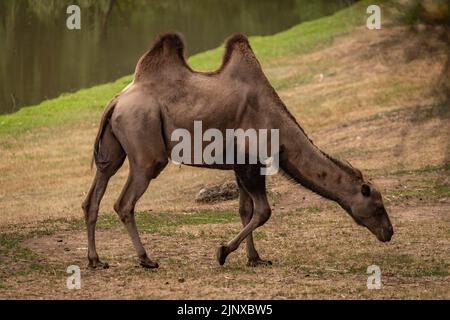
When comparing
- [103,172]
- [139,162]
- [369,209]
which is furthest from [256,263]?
[103,172]

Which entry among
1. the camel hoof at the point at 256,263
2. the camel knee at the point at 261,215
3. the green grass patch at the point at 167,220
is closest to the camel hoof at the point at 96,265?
the camel hoof at the point at 256,263

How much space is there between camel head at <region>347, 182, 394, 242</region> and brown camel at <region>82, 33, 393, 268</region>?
0.01 metres

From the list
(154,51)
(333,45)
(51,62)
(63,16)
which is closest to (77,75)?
(51,62)

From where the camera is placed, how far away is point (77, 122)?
27141 mm

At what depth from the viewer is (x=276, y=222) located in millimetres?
14570

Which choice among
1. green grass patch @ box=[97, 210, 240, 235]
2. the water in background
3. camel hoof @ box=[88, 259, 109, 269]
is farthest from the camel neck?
the water in background

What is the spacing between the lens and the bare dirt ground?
10.3 meters

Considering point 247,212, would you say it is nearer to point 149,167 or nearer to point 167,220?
point 149,167

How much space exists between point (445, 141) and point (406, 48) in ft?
27.5

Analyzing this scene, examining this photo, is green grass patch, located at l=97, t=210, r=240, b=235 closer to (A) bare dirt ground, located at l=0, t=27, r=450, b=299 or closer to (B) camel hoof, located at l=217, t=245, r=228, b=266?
(A) bare dirt ground, located at l=0, t=27, r=450, b=299

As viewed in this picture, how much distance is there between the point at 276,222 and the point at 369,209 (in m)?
3.21

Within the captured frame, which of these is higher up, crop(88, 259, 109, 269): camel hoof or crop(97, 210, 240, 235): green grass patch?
crop(88, 259, 109, 269): camel hoof

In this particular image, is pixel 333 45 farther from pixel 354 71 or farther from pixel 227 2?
pixel 227 2

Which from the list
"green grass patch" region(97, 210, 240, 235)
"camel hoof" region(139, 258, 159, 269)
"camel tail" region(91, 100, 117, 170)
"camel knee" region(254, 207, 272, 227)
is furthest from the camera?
"green grass patch" region(97, 210, 240, 235)
